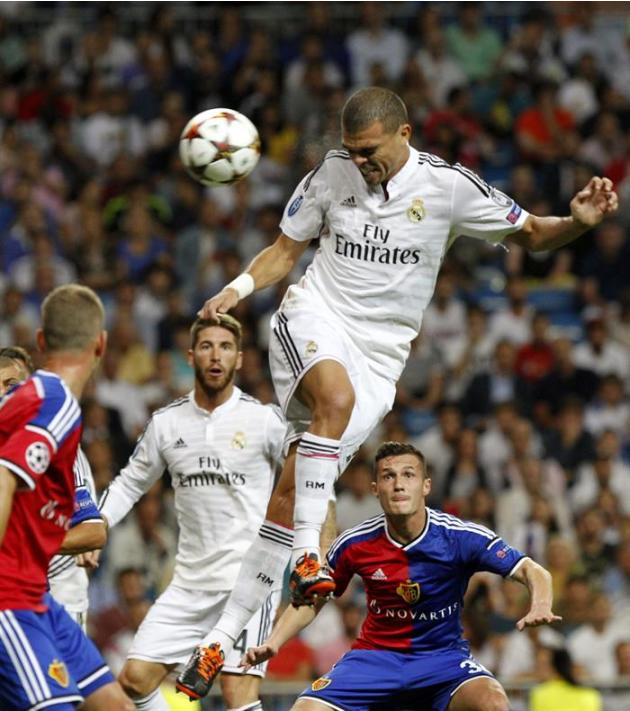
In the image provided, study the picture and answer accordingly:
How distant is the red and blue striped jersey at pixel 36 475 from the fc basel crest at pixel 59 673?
24 cm

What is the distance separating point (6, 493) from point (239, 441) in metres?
3.40

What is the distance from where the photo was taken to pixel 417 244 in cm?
822

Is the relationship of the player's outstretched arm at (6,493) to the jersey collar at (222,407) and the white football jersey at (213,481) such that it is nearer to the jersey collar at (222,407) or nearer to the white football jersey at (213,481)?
the white football jersey at (213,481)

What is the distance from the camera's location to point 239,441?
9.47 meters

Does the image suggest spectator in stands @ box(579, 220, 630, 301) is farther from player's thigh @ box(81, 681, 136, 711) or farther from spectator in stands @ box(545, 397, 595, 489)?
player's thigh @ box(81, 681, 136, 711)

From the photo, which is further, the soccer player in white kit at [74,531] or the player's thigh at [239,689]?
the player's thigh at [239,689]

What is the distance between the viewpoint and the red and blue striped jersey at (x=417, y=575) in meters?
8.51

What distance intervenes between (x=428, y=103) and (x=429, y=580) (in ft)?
34.7

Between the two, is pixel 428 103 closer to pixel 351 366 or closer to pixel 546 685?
pixel 546 685

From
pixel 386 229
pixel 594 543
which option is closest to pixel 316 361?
pixel 386 229

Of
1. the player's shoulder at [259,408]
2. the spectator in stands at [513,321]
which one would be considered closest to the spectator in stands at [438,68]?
the spectator in stands at [513,321]

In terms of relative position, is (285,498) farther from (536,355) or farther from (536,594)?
(536,355)

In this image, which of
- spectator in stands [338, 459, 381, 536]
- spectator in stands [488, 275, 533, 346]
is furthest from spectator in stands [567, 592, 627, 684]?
spectator in stands [488, 275, 533, 346]

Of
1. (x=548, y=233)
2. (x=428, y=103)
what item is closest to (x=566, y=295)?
(x=428, y=103)
